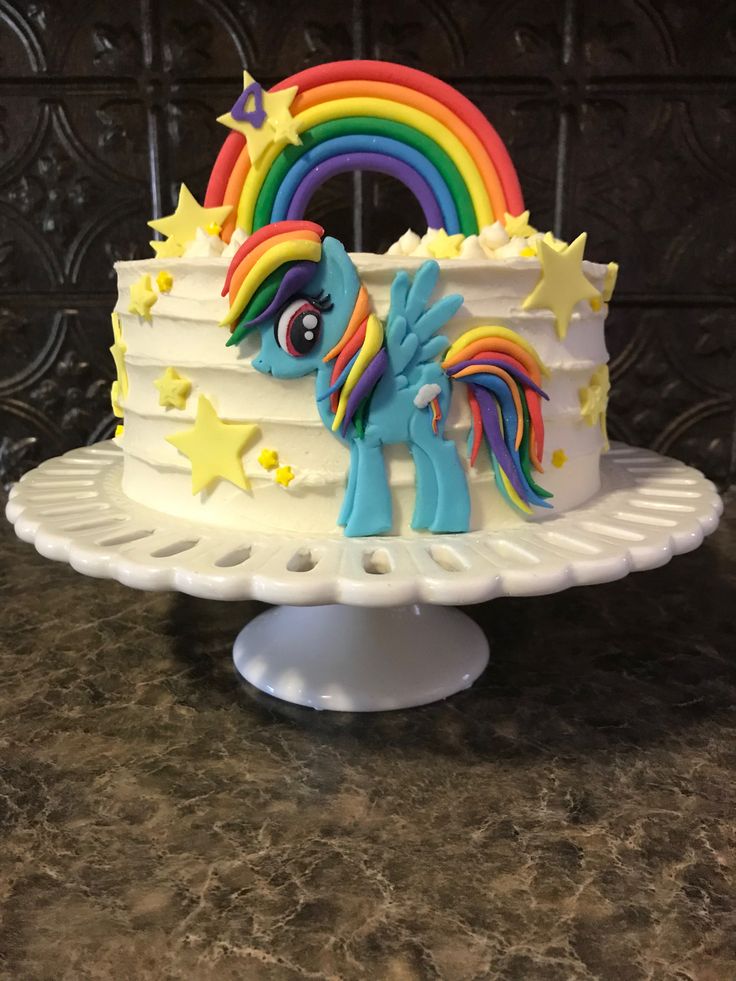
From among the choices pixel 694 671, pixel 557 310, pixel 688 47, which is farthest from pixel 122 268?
pixel 688 47

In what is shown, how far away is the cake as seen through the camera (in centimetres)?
76

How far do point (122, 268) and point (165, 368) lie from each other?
0.16m

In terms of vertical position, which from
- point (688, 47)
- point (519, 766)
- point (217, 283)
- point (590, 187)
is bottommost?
point (519, 766)

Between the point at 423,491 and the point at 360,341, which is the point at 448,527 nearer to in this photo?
the point at 423,491

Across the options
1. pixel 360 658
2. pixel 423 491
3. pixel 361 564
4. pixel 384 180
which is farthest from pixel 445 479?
pixel 384 180

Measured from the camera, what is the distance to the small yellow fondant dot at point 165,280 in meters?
0.85

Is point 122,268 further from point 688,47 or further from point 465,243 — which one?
point 688,47

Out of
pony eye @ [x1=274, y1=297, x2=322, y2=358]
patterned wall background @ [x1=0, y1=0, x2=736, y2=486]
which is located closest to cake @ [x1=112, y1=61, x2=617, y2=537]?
pony eye @ [x1=274, y1=297, x2=322, y2=358]

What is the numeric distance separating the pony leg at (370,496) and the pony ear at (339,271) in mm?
142

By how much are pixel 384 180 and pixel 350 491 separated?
982mm

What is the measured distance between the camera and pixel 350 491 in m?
0.79

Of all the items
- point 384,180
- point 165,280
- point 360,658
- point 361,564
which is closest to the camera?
point 361,564

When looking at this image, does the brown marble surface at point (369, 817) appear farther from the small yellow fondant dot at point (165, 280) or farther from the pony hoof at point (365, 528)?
the small yellow fondant dot at point (165, 280)

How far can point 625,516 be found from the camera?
0.88 metres
